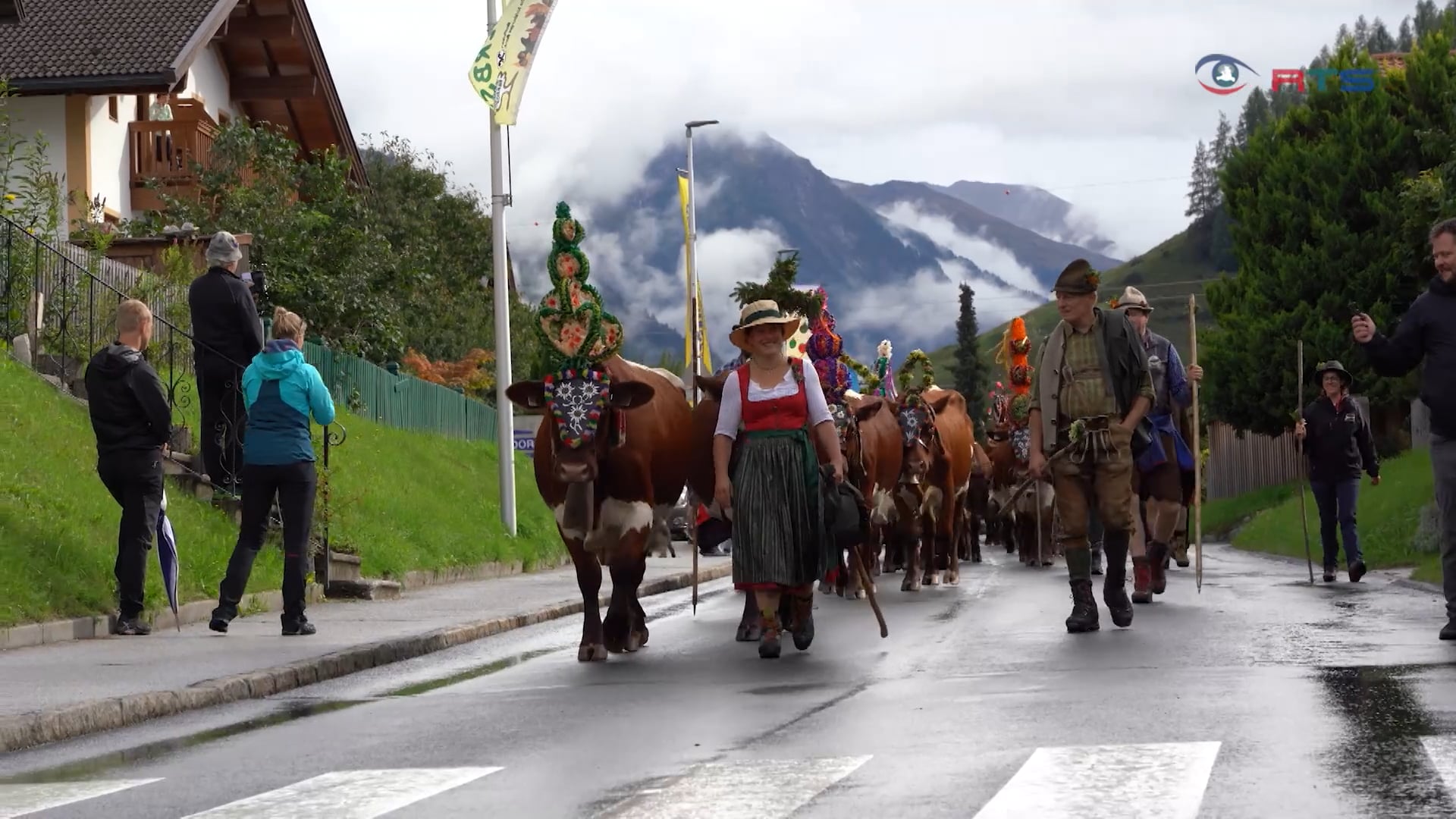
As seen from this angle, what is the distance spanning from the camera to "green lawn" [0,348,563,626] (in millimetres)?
14195

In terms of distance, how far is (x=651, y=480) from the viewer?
1292cm

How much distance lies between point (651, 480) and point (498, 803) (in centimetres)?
614

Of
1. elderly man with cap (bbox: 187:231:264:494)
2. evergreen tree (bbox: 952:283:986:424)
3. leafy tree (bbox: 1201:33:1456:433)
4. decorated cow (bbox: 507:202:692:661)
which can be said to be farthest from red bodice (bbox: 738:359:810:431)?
evergreen tree (bbox: 952:283:986:424)

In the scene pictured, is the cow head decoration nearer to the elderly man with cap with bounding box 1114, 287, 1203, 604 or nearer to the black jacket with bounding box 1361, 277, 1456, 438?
the black jacket with bounding box 1361, 277, 1456, 438

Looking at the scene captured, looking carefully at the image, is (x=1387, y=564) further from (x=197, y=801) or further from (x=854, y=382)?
(x=197, y=801)

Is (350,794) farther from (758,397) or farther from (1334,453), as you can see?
(1334,453)

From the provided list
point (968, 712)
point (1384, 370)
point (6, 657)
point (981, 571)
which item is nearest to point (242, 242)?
point (981, 571)

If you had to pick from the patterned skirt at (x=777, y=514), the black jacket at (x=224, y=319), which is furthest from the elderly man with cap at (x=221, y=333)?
the patterned skirt at (x=777, y=514)

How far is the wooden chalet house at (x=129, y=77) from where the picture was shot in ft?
115

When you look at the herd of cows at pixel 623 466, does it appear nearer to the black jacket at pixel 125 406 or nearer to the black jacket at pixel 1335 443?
the black jacket at pixel 125 406

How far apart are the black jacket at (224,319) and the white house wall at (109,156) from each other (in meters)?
20.0

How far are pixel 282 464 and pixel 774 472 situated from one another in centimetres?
385

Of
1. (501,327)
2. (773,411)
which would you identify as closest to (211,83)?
(501,327)

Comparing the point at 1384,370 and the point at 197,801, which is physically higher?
the point at 1384,370
